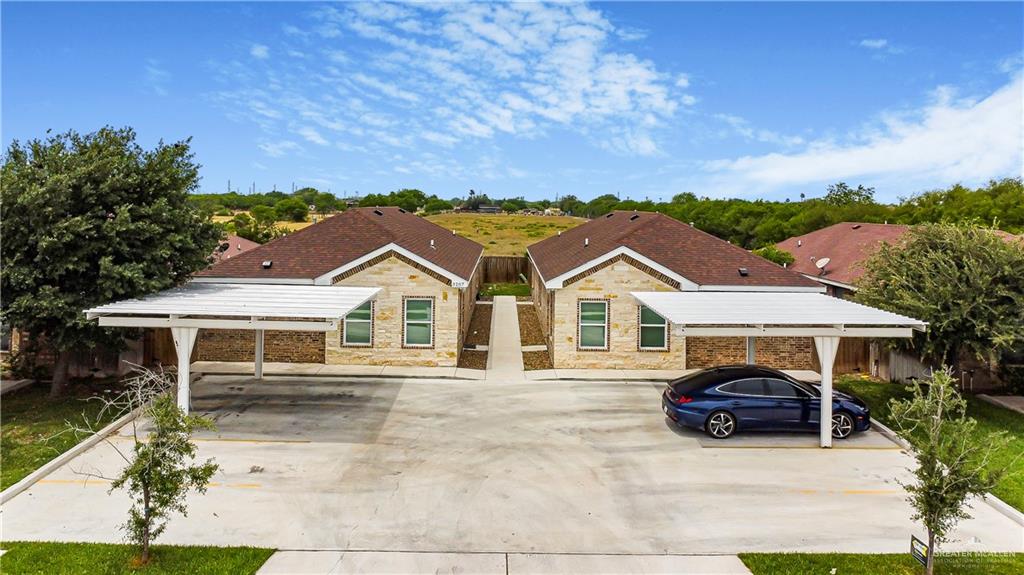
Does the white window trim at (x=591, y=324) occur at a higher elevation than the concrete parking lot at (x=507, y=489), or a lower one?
higher

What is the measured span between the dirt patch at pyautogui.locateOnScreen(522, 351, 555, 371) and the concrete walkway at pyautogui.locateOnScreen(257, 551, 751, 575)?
12.3 metres

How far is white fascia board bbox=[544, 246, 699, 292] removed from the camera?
21.2 m

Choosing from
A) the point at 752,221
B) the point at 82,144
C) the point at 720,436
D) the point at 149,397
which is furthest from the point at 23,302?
the point at 752,221

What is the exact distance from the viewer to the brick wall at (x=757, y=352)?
21.4 m

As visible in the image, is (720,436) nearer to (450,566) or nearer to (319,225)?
(450,566)

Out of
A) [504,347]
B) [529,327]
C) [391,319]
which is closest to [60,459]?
[391,319]

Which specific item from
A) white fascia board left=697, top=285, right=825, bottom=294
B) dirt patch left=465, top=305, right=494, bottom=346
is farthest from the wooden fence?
white fascia board left=697, top=285, right=825, bottom=294

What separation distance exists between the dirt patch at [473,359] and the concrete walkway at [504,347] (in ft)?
0.64

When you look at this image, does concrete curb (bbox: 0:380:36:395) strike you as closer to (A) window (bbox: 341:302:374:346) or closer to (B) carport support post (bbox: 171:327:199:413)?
(B) carport support post (bbox: 171:327:199:413)

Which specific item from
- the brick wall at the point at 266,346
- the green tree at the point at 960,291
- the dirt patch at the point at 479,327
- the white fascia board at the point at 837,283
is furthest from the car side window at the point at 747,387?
the brick wall at the point at 266,346

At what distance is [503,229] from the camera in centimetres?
9062

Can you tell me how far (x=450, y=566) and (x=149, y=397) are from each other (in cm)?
541

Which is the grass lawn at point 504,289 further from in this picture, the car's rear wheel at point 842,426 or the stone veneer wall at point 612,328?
the car's rear wheel at point 842,426

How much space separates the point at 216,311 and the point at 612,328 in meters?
12.3
